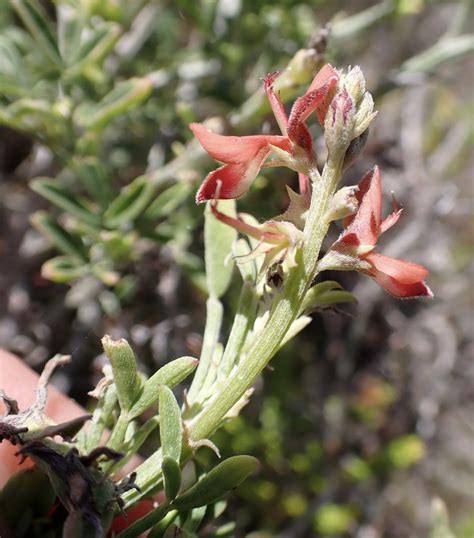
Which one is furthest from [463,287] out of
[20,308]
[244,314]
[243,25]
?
[244,314]

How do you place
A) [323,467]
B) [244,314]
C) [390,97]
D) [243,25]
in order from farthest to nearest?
[390,97] → [323,467] → [243,25] → [244,314]

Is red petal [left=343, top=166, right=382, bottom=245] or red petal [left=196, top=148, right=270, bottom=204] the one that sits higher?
red petal [left=196, top=148, right=270, bottom=204]

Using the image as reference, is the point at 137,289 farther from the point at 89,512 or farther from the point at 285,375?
the point at 89,512

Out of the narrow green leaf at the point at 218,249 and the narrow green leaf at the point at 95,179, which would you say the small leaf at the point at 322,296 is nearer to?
the narrow green leaf at the point at 218,249

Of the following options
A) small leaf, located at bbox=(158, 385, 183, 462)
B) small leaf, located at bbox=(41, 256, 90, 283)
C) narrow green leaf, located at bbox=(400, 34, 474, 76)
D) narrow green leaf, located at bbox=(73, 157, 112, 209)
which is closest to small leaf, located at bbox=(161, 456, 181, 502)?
small leaf, located at bbox=(158, 385, 183, 462)

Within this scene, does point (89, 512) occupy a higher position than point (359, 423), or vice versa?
point (89, 512)

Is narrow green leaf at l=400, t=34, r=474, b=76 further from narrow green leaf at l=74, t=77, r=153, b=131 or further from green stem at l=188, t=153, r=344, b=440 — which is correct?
green stem at l=188, t=153, r=344, b=440
